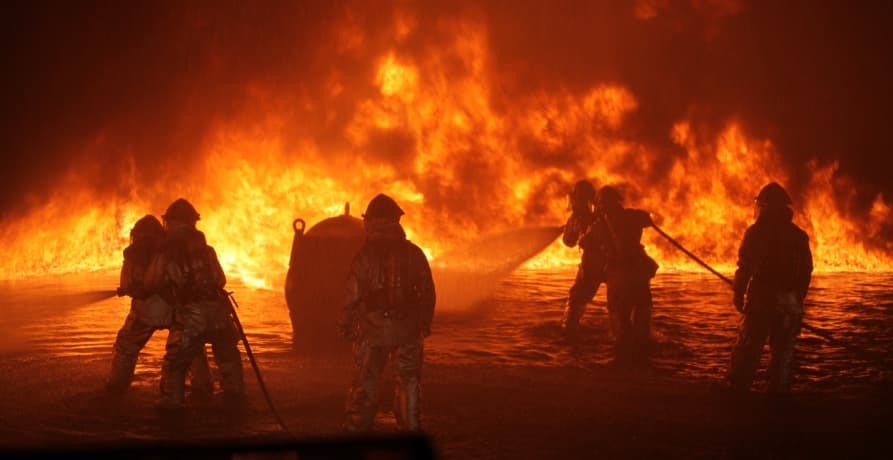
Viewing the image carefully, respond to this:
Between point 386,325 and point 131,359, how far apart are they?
3460 mm

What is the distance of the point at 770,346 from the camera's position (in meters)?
Result: 7.30

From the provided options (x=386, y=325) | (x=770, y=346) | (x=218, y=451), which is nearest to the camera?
(x=218, y=451)

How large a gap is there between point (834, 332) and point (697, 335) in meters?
2.32

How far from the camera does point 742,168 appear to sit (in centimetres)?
2197

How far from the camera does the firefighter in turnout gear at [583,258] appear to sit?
1048cm

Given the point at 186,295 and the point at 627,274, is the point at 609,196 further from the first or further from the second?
the point at 186,295

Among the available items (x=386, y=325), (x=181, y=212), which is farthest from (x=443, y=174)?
(x=386, y=325)

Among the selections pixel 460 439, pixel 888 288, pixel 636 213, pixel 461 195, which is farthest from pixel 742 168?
pixel 460 439

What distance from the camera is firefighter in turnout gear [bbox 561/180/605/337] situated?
413 inches

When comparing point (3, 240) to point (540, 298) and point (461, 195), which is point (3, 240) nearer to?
point (461, 195)

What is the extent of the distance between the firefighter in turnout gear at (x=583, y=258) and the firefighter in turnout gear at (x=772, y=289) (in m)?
2.87

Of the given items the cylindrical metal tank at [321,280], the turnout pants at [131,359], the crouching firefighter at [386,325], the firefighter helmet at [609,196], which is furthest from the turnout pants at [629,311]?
the turnout pants at [131,359]

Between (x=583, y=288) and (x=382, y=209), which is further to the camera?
(x=583, y=288)

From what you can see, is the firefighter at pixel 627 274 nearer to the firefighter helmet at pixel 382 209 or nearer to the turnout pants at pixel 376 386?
the turnout pants at pixel 376 386
